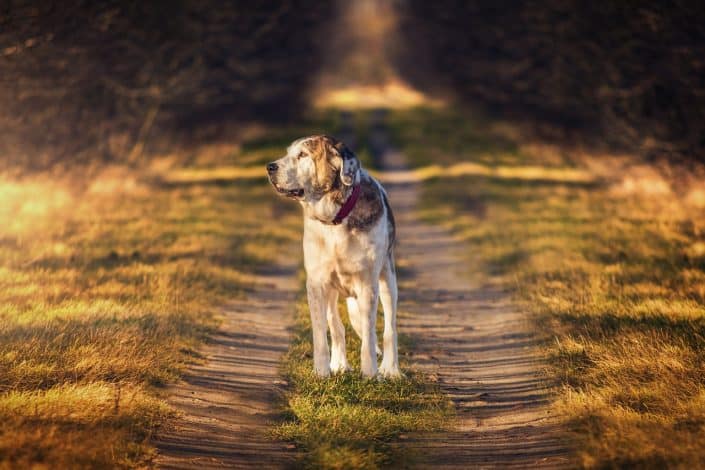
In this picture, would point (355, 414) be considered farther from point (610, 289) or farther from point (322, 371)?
point (610, 289)

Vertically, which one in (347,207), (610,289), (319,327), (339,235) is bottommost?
(610,289)

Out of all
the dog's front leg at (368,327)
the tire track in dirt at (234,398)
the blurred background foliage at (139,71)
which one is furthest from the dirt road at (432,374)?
the blurred background foliage at (139,71)

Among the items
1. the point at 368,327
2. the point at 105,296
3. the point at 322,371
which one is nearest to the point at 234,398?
the point at 322,371

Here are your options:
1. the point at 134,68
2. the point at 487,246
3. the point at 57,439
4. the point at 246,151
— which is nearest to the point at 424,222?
the point at 487,246

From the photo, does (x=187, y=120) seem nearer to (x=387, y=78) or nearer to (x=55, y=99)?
(x=55, y=99)

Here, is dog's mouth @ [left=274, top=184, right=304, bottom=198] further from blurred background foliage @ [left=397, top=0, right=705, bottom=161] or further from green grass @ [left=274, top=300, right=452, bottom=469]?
blurred background foliage @ [left=397, top=0, right=705, bottom=161]

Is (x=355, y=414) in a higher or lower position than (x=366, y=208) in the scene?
lower

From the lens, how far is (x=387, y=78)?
65.3 meters

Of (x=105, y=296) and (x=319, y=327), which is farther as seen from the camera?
(x=105, y=296)

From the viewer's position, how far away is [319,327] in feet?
21.9

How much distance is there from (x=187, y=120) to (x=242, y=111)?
2.11 meters

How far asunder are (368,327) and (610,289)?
388 centimetres

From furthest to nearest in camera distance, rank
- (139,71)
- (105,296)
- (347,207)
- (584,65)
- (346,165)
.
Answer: (584,65) < (139,71) < (105,296) < (347,207) < (346,165)

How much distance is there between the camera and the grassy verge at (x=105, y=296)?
5.30 m
